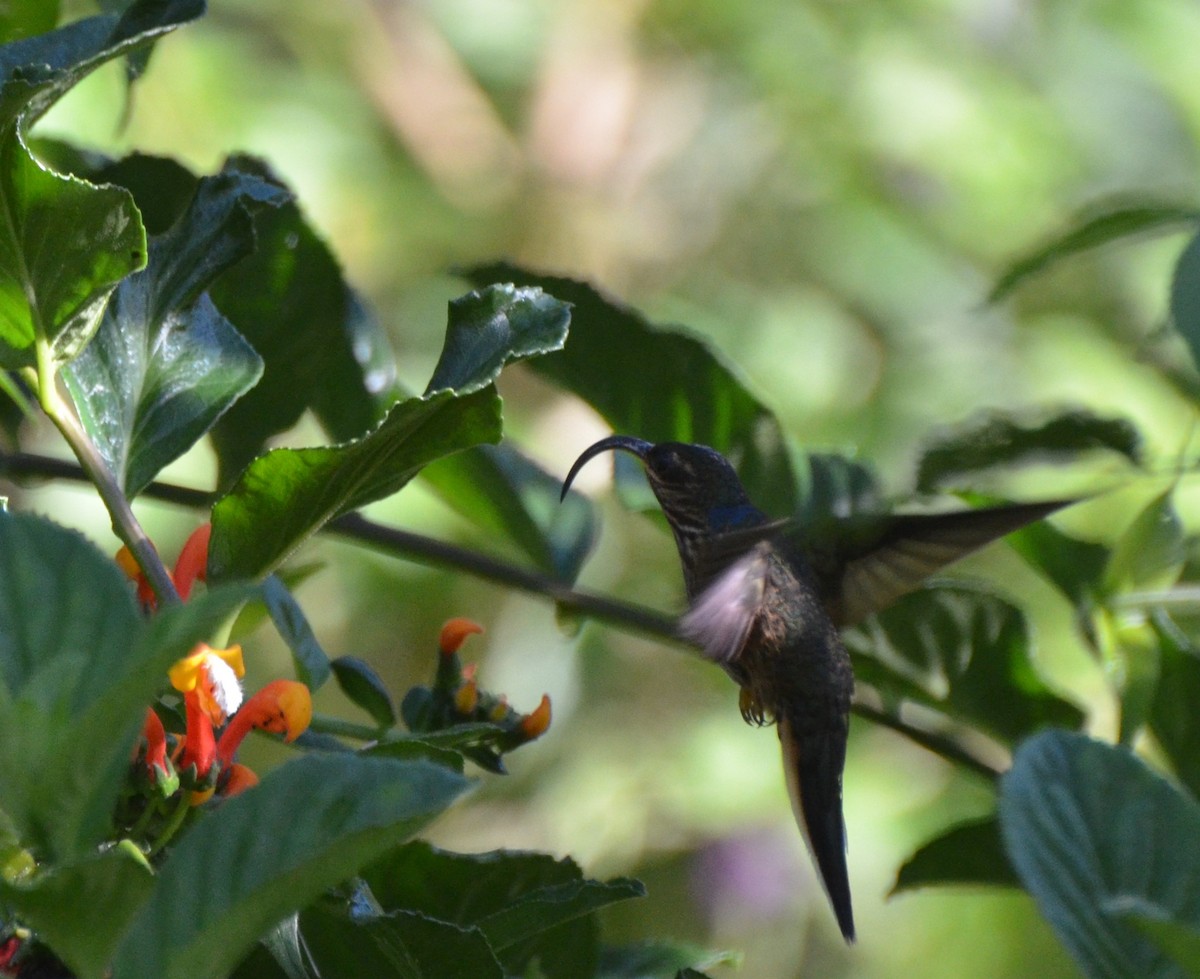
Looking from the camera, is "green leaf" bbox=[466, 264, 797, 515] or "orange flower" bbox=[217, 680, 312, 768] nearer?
"orange flower" bbox=[217, 680, 312, 768]

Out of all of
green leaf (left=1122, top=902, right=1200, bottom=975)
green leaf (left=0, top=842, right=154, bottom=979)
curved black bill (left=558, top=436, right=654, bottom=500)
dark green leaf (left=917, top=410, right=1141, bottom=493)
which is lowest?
dark green leaf (left=917, top=410, right=1141, bottom=493)

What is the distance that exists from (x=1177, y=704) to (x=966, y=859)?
0.19 metres

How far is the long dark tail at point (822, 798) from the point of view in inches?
41.2

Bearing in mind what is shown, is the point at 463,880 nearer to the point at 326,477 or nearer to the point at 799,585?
the point at 326,477

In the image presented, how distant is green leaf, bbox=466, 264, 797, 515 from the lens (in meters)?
1.10

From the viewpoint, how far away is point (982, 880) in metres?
1.04

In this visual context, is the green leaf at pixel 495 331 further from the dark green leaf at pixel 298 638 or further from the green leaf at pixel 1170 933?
the green leaf at pixel 1170 933

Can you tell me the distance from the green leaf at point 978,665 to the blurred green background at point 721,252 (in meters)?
1.38

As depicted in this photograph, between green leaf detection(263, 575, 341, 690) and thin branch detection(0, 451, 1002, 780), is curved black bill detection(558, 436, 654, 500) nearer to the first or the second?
thin branch detection(0, 451, 1002, 780)

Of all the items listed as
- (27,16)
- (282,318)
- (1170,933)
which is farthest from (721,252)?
(1170,933)

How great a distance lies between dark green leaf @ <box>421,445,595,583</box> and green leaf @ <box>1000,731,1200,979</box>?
24.6 inches

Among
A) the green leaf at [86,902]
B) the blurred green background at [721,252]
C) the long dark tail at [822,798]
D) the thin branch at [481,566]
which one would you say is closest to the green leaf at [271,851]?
the green leaf at [86,902]

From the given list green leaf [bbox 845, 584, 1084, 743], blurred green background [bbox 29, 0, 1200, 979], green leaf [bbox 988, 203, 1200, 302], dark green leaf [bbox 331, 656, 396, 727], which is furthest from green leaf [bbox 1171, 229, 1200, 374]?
blurred green background [bbox 29, 0, 1200, 979]

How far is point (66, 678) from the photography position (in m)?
0.46
